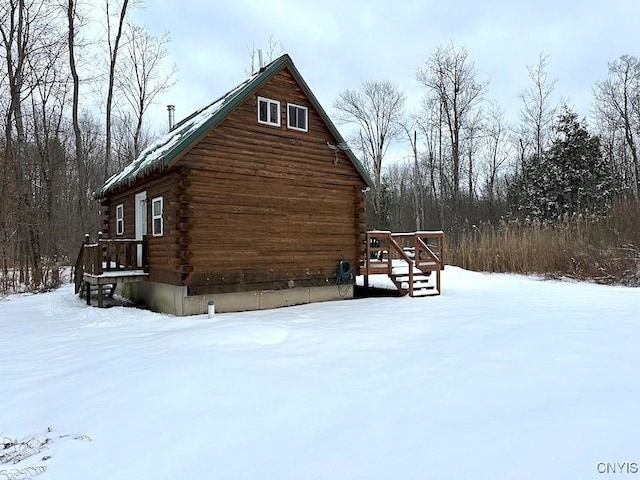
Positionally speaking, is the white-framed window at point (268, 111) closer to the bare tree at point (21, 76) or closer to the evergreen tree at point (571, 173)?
the bare tree at point (21, 76)

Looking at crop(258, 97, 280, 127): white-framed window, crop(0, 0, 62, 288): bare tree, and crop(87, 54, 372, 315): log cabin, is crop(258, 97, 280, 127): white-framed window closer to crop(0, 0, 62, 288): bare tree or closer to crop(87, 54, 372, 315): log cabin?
crop(87, 54, 372, 315): log cabin

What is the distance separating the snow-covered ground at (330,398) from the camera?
11.3ft

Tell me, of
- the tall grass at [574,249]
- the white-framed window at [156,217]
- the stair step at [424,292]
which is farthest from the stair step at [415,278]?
the white-framed window at [156,217]

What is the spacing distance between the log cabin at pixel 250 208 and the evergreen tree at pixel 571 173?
851 inches

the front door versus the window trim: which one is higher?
the window trim

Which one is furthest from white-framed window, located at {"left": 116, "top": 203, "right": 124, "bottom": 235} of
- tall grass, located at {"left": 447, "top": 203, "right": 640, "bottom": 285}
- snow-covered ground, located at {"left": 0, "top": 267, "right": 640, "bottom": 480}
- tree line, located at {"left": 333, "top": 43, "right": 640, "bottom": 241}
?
tree line, located at {"left": 333, "top": 43, "right": 640, "bottom": 241}

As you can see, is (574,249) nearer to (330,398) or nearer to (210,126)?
(210,126)

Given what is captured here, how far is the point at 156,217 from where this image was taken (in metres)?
11.6

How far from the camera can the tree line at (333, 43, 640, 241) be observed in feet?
97.3

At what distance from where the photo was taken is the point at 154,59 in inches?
1035

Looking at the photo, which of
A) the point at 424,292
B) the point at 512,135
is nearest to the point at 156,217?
the point at 424,292

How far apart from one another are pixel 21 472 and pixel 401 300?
10093 mm

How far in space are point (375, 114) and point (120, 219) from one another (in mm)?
24494

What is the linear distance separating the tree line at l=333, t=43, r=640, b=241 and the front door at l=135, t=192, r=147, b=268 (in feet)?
70.0
